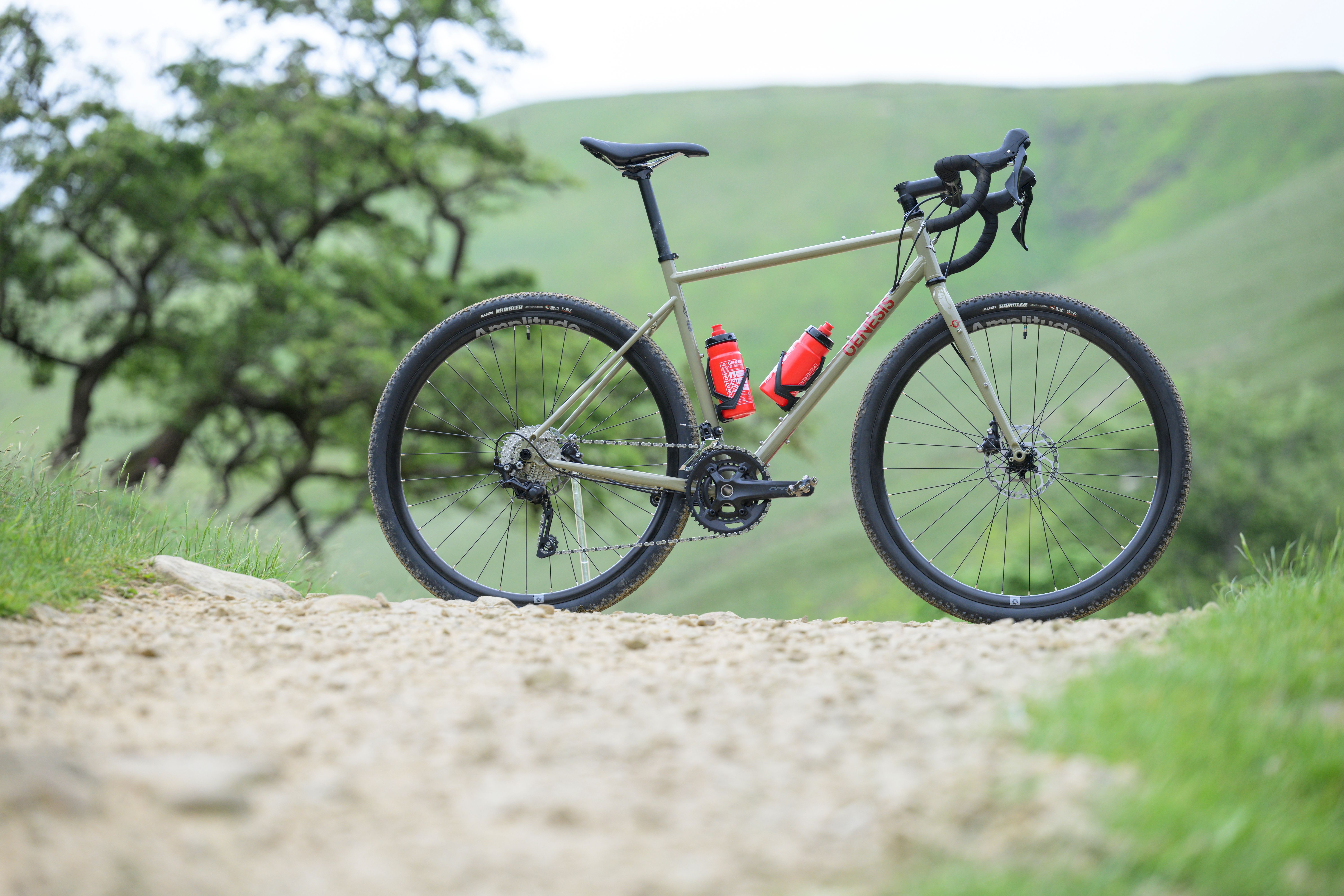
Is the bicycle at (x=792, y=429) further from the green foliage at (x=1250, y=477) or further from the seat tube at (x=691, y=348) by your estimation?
the green foliage at (x=1250, y=477)

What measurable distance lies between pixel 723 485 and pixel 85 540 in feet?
7.45

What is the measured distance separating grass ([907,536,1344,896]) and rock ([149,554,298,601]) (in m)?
2.76

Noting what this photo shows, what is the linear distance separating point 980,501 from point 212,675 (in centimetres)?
5161

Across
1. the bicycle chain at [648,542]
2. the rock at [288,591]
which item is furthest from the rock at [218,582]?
the bicycle chain at [648,542]

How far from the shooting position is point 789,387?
3.39 metres

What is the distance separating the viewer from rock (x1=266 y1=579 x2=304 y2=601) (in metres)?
3.54

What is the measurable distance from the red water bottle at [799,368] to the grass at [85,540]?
7.59 feet

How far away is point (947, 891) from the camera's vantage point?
1.28 metres

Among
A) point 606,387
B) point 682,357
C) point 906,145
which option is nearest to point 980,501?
point 682,357

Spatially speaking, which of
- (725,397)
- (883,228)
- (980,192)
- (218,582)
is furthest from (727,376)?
(883,228)

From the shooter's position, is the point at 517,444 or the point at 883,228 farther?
the point at 883,228

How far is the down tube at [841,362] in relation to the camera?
334 centimetres

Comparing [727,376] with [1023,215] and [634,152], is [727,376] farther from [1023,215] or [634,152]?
[1023,215]

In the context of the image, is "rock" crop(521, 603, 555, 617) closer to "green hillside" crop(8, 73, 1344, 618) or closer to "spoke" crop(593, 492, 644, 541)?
"spoke" crop(593, 492, 644, 541)
